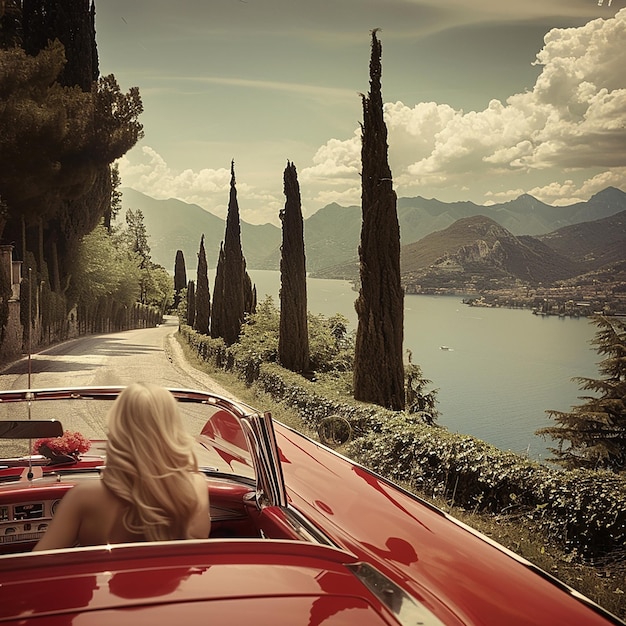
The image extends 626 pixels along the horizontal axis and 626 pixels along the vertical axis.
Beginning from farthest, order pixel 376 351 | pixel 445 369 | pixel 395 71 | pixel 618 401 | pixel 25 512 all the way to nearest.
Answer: pixel 445 369 → pixel 395 71 → pixel 618 401 → pixel 376 351 → pixel 25 512

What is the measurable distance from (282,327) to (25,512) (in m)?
8.19

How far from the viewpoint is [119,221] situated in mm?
12922

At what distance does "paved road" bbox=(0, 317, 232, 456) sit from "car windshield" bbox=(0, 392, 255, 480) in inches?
225

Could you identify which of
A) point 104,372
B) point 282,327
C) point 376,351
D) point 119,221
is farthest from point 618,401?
point 119,221

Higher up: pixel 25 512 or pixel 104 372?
pixel 25 512

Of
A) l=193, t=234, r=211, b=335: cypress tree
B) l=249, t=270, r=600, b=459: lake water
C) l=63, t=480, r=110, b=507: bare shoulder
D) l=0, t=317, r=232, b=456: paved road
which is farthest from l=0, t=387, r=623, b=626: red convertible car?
l=193, t=234, r=211, b=335: cypress tree

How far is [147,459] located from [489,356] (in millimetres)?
12494

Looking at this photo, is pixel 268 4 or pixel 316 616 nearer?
pixel 316 616

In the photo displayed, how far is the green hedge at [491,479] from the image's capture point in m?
3.24


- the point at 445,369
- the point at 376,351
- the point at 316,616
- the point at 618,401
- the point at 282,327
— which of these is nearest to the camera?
the point at 316,616

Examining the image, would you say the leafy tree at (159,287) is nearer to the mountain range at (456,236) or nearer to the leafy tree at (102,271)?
the mountain range at (456,236)

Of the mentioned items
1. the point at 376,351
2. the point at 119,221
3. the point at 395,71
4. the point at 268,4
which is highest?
the point at 268,4

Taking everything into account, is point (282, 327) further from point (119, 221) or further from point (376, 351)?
point (119, 221)

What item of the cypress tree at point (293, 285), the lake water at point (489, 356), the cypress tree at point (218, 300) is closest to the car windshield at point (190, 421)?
the lake water at point (489, 356)
